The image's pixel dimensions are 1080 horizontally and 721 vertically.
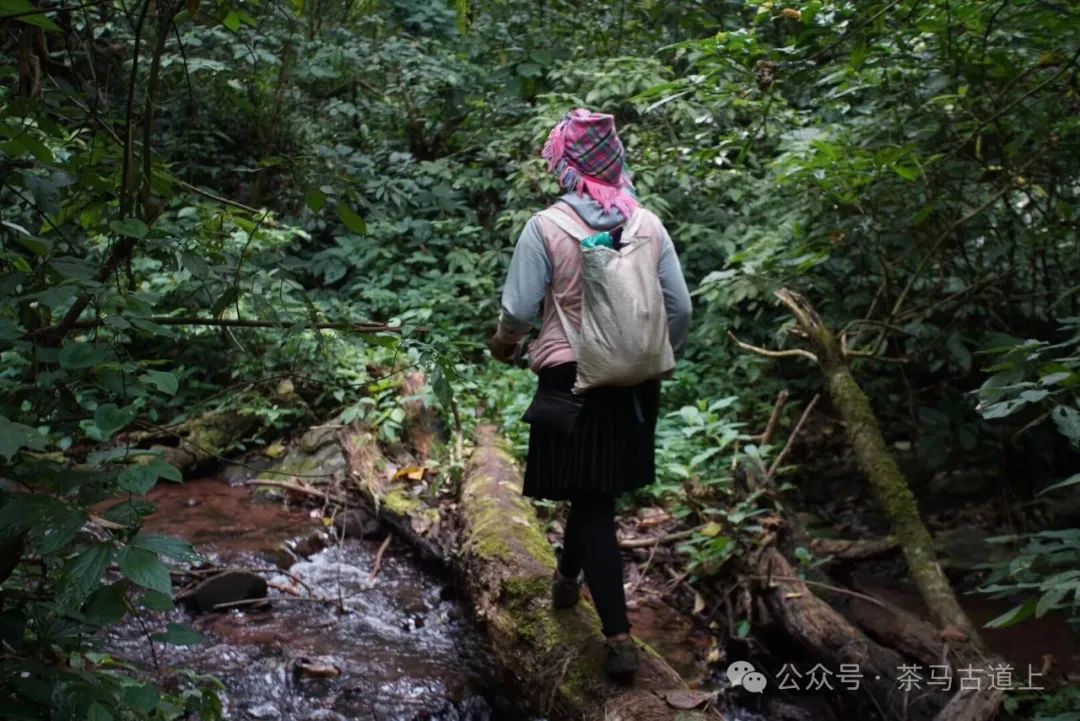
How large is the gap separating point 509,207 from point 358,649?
541cm

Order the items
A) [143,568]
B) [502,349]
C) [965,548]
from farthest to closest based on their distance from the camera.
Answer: [965,548] < [502,349] < [143,568]

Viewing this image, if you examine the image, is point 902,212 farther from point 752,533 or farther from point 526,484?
point 526,484

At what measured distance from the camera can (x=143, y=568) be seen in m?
1.61

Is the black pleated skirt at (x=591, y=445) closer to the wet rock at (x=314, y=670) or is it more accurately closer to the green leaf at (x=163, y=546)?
the wet rock at (x=314, y=670)

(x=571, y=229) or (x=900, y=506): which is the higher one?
(x=571, y=229)

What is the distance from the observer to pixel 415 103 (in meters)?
9.95

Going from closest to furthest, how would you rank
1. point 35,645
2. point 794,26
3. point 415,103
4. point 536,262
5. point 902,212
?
point 35,645 → point 536,262 → point 794,26 → point 902,212 → point 415,103

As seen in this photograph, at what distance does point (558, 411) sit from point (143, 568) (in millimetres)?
1741

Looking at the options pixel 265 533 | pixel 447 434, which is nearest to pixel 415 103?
pixel 447 434

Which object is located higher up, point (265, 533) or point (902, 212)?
point (902, 212)

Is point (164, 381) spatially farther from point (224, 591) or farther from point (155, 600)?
point (224, 591)

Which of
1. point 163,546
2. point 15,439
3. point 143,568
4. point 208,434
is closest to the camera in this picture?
point 15,439

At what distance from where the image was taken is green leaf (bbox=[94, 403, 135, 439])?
175 cm

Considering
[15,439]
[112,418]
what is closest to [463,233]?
→ [112,418]
